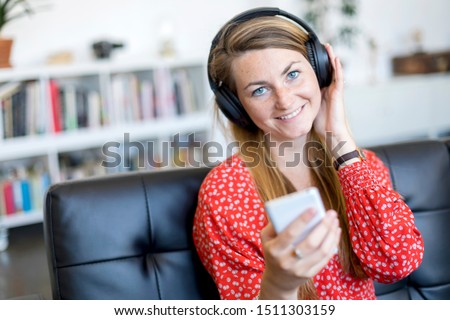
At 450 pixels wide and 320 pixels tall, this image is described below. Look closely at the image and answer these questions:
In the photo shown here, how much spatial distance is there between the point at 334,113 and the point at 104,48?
2.62 metres

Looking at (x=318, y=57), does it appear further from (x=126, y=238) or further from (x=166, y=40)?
(x=166, y=40)

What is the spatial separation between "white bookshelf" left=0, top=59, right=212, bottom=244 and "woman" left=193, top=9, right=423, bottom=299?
92.3 inches

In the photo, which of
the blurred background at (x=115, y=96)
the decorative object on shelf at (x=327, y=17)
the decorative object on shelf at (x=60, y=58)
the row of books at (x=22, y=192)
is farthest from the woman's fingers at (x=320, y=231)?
the decorative object on shelf at (x=327, y=17)

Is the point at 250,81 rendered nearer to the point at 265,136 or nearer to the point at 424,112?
the point at 265,136

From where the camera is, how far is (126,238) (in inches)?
45.8

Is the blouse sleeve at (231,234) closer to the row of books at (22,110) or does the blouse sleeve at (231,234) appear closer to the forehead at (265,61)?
the forehead at (265,61)

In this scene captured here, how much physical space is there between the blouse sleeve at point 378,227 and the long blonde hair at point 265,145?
0.05 meters

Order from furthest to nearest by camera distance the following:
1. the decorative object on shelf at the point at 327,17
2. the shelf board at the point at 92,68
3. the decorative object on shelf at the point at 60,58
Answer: the decorative object on shelf at the point at 327,17, the decorative object on shelf at the point at 60,58, the shelf board at the point at 92,68

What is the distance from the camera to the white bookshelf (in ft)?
10.8

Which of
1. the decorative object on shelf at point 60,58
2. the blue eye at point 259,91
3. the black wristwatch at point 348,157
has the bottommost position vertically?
the black wristwatch at point 348,157

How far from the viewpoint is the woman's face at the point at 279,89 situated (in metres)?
1.11

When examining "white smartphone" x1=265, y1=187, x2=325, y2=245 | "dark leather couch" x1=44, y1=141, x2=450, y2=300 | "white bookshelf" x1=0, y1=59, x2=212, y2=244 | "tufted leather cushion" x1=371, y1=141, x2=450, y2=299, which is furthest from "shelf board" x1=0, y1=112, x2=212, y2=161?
"white smartphone" x1=265, y1=187, x2=325, y2=245

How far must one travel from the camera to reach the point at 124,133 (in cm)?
351
